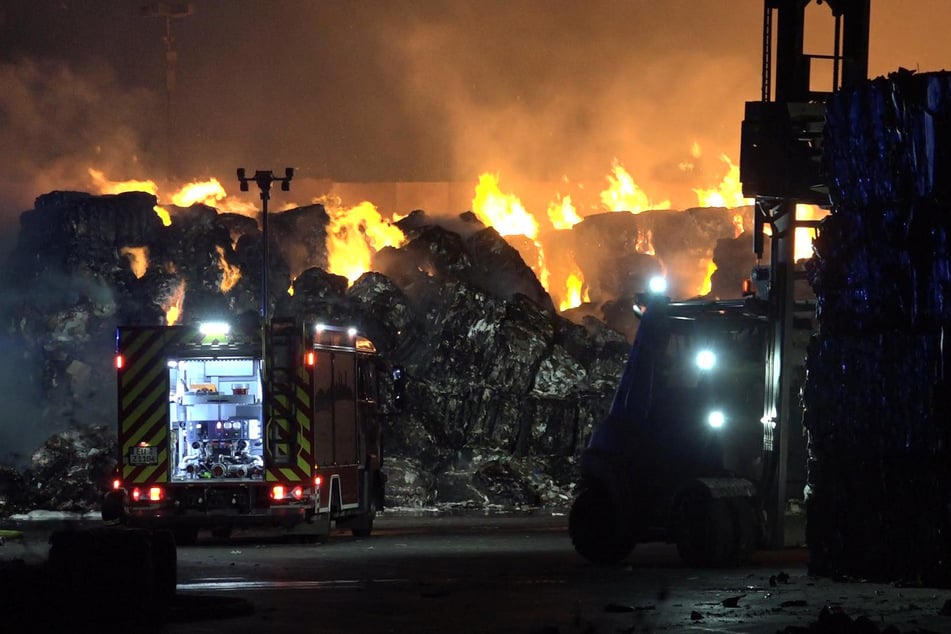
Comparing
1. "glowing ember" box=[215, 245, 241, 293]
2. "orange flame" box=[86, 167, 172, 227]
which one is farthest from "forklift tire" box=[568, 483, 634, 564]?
"orange flame" box=[86, 167, 172, 227]

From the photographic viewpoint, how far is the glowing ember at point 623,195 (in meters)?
61.7

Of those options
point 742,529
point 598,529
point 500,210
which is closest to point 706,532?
point 742,529

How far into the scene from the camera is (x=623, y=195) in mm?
62062

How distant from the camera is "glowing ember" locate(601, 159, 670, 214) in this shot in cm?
6166

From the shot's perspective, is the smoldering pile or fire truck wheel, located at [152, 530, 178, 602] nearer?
fire truck wheel, located at [152, 530, 178, 602]

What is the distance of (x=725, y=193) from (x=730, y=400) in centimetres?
4401

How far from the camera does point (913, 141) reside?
1381 centimetres

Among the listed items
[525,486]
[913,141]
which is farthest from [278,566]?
[525,486]

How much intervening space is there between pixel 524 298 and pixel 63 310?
12886 millimetres

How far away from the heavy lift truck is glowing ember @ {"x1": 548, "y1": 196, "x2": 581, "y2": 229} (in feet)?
139

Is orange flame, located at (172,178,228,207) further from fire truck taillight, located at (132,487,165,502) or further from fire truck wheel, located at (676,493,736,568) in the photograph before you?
fire truck wheel, located at (676,493,736,568)

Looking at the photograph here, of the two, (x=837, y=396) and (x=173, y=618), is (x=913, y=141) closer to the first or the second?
(x=837, y=396)

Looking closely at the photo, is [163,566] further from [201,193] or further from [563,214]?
[563,214]

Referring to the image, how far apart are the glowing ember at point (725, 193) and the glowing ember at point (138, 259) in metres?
22.8
